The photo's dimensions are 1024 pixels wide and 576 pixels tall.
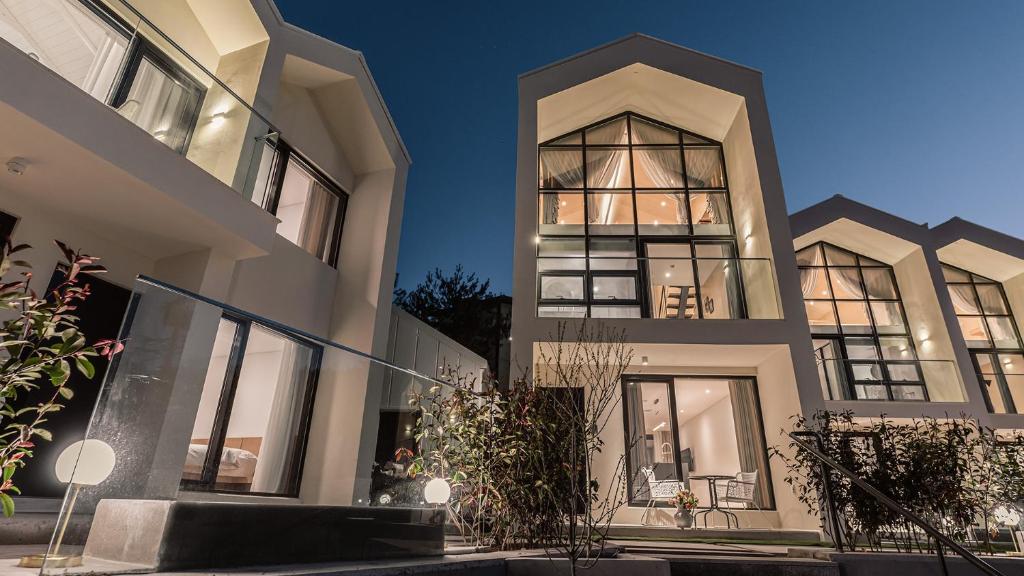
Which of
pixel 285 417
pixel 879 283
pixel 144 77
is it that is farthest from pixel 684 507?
pixel 879 283

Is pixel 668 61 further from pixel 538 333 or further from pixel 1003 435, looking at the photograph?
pixel 1003 435

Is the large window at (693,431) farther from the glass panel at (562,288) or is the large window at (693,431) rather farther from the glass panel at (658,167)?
the glass panel at (658,167)

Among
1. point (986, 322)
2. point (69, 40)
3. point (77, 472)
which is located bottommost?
point (77, 472)

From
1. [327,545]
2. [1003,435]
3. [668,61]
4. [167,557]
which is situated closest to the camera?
[167,557]

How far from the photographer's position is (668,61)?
10.7m

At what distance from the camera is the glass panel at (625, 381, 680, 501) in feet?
29.2

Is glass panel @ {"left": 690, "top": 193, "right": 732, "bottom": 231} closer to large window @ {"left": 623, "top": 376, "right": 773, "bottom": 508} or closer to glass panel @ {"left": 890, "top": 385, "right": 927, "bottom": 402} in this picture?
large window @ {"left": 623, "top": 376, "right": 773, "bottom": 508}

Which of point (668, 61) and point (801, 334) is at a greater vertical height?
point (668, 61)

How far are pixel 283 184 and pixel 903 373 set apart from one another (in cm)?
1327

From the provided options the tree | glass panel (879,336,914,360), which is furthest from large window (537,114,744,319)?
the tree

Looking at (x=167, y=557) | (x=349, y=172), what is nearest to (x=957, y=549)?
(x=167, y=557)

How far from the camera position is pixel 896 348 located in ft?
41.9

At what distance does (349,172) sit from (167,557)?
24.2 feet

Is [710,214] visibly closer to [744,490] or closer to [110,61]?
[744,490]
